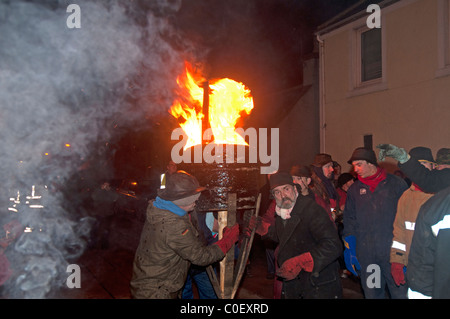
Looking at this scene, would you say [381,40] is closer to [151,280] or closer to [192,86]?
[192,86]

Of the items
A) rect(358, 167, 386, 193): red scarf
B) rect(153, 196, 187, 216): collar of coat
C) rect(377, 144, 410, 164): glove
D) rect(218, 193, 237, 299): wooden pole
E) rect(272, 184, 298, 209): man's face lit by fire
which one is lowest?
rect(218, 193, 237, 299): wooden pole

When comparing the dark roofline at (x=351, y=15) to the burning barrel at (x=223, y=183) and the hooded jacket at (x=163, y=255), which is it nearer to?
the burning barrel at (x=223, y=183)

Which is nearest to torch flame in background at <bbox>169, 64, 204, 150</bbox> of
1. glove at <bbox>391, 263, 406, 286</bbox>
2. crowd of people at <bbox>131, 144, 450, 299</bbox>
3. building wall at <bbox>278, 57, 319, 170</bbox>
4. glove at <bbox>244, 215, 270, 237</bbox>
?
glove at <bbox>244, 215, 270, 237</bbox>

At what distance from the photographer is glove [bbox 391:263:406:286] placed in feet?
11.8

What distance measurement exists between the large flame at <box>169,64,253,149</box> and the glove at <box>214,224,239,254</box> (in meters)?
1.36

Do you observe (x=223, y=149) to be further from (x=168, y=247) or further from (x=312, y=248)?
(x=312, y=248)

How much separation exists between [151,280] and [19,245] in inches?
187

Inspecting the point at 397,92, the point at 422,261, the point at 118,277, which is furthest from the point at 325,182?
the point at 397,92

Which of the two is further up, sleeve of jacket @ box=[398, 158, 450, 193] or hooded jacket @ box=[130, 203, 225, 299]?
sleeve of jacket @ box=[398, 158, 450, 193]

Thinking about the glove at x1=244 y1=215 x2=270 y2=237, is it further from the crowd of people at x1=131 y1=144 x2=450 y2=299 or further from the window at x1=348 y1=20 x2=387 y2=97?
the window at x1=348 y1=20 x2=387 y2=97

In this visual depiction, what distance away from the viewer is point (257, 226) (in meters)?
4.14

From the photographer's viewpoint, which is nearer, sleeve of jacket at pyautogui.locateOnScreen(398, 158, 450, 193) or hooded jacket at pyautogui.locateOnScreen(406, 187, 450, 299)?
hooded jacket at pyautogui.locateOnScreen(406, 187, 450, 299)

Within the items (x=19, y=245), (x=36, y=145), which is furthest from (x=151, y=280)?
(x=36, y=145)

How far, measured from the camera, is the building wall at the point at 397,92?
8.33 metres
